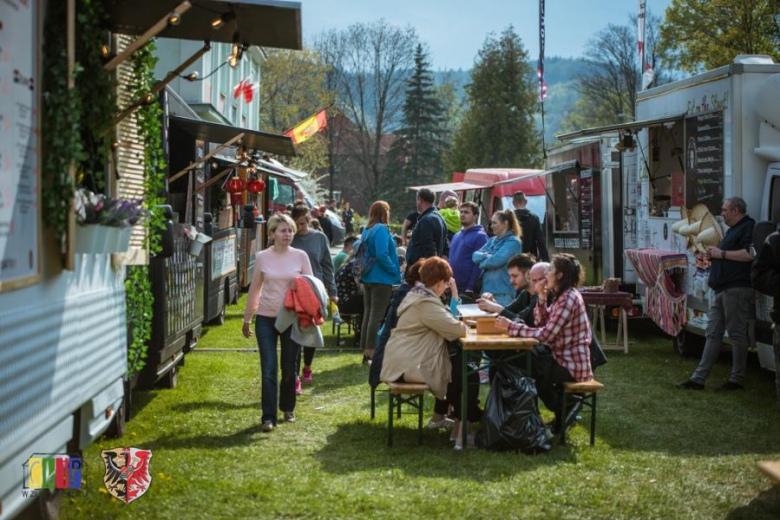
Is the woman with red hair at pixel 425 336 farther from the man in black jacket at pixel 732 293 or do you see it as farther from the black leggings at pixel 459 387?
the man in black jacket at pixel 732 293

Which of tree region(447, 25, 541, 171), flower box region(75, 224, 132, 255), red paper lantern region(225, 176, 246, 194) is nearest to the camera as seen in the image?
flower box region(75, 224, 132, 255)

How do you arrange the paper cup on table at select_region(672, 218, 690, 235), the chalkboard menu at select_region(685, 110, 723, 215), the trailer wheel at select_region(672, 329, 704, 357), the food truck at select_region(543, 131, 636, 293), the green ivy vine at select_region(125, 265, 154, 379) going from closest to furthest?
1. the green ivy vine at select_region(125, 265, 154, 379)
2. the chalkboard menu at select_region(685, 110, 723, 215)
3. the paper cup on table at select_region(672, 218, 690, 235)
4. the trailer wheel at select_region(672, 329, 704, 357)
5. the food truck at select_region(543, 131, 636, 293)

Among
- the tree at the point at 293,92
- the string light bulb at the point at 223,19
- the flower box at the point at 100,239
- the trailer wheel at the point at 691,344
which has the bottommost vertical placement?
the trailer wheel at the point at 691,344

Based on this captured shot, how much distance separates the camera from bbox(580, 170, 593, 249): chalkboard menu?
1518cm

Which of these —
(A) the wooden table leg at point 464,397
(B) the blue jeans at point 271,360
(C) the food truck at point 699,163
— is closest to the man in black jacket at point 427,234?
(C) the food truck at point 699,163

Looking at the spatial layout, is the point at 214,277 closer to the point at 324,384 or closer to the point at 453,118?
the point at 324,384

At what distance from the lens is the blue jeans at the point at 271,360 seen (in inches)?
328

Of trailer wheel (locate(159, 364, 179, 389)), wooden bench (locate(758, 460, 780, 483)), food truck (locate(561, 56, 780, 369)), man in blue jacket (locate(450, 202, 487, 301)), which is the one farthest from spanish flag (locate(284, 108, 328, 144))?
wooden bench (locate(758, 460, 780, 483))

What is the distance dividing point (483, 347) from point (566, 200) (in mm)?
10076

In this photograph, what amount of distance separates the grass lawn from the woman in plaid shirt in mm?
605

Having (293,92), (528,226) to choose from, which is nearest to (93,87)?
(528,226)

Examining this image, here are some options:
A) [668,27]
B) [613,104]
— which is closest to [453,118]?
[613,104]

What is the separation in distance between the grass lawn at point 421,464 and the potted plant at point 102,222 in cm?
162

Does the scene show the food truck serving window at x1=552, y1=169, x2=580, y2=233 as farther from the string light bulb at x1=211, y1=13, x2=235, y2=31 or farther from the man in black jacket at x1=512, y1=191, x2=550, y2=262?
the string light bulb at x1=211, y1=13, x2=235, y2=31
